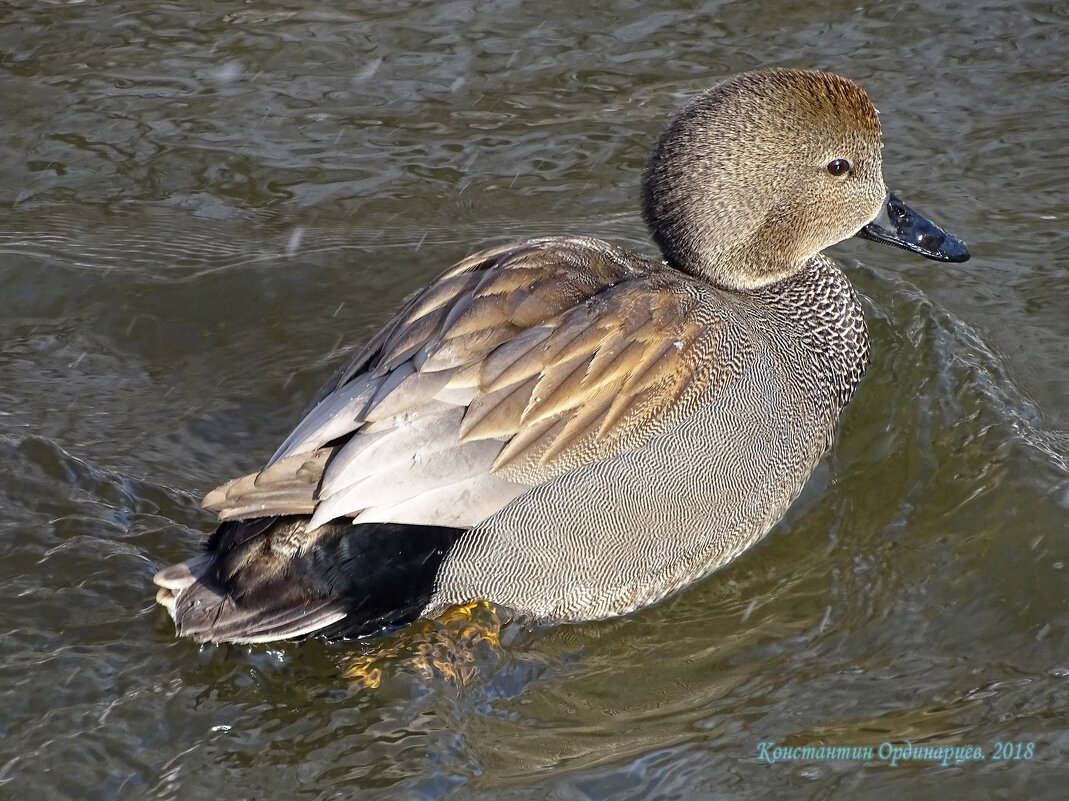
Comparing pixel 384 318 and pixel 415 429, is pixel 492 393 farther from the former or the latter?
pixel 384 318

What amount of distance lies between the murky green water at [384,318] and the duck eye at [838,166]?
1.05 m

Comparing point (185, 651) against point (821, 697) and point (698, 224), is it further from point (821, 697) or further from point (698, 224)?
point (698, 224)

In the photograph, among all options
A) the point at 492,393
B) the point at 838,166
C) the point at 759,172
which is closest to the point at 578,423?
the point at 492,393

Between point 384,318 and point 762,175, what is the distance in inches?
75.8

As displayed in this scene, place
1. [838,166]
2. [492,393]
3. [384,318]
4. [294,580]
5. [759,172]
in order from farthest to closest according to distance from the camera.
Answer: [384,318] < [838,166] < [759,172] < [492,393] < [294,580]

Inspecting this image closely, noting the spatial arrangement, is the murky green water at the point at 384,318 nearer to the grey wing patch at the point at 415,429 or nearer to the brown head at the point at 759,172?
the grey wing patch at the point at 415,429

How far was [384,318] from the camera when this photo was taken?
6.09 meters

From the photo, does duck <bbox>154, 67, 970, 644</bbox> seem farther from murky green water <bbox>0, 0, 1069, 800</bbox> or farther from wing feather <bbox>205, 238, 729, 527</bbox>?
murky green water <bbox>0, 0, 1069, 800</bbox>

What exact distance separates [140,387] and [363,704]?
6.81 ft

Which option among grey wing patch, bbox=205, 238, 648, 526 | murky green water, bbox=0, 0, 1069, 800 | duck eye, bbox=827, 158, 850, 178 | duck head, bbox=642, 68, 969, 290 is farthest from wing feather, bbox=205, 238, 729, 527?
duck eye, bbox=827, 158, 850, 178

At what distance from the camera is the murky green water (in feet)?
13.0

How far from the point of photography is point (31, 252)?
20.3 ft

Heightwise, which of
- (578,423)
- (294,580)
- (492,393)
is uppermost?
(492,393)

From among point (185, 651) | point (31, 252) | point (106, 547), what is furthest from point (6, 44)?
point (185, 651)
